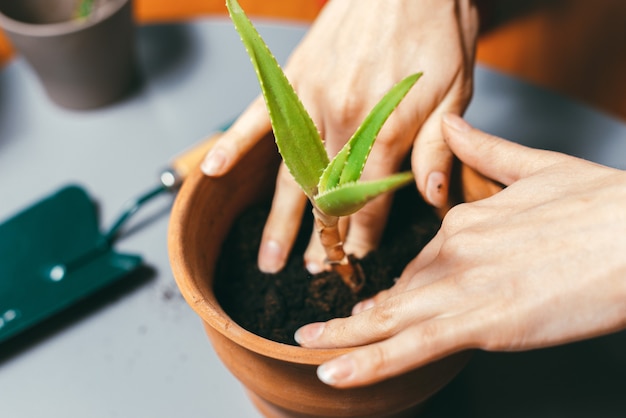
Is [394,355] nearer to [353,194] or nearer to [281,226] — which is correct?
[353,194]

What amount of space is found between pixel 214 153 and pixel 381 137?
0.14 meters

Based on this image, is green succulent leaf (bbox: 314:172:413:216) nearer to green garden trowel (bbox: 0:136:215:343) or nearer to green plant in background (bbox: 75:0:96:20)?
green garden trowel (bbox: 0:136:215:343)

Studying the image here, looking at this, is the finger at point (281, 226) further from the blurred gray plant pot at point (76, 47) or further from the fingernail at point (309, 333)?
the blurred gray plant pot at point (76, 47)

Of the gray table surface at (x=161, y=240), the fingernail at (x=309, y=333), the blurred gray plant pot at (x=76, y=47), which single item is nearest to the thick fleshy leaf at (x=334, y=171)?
the fingernail at (x=309, y=333)

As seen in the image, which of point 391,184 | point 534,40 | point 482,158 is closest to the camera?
point 391,184

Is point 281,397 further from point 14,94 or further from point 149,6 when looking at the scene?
point 149,6

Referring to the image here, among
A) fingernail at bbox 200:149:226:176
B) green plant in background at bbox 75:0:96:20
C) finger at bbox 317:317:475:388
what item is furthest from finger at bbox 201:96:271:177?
green plant in background at bbox 75:0:96:20

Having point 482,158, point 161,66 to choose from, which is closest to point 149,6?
point 161,66

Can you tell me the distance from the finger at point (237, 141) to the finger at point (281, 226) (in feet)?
0.15

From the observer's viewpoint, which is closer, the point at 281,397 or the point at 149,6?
the point at 281,397

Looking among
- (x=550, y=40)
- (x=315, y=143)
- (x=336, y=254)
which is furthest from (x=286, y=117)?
(x=550, y=40)

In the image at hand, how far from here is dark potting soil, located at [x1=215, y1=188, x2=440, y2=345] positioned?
0.58m

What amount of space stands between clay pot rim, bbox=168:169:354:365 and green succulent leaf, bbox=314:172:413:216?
0.09 metres

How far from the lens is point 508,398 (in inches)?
24.0
